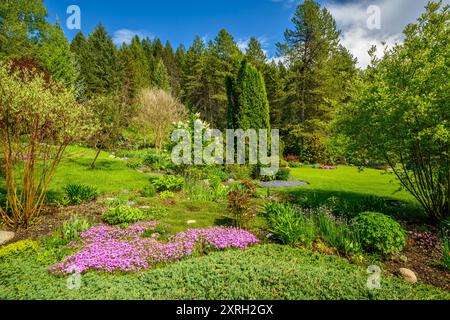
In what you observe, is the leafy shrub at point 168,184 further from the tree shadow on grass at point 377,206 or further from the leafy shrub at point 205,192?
the tree shadow on grass at point 377,206

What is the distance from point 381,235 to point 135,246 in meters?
4.81

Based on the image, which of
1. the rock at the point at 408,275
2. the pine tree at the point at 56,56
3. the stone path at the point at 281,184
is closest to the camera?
the rock at the point at 408,275

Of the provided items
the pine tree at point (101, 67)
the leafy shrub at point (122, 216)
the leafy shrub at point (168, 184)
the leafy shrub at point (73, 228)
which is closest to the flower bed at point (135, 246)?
the leafy shrub at point (73, 228)

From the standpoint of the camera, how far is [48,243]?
5242 mm

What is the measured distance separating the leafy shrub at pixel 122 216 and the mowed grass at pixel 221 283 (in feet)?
6.81

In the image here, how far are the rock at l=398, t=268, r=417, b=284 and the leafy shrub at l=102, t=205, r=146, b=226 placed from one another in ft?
18.7

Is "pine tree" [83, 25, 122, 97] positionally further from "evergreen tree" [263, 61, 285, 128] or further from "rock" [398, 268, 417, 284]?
"rock" [398, 268, 417, 284]

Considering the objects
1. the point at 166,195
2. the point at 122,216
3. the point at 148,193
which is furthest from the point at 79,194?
the point at 166,195

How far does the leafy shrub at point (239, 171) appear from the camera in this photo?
14.0 m

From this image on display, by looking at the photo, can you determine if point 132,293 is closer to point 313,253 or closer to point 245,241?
point 245,241

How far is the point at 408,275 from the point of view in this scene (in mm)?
4391

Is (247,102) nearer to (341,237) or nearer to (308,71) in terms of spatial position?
(341,237)
